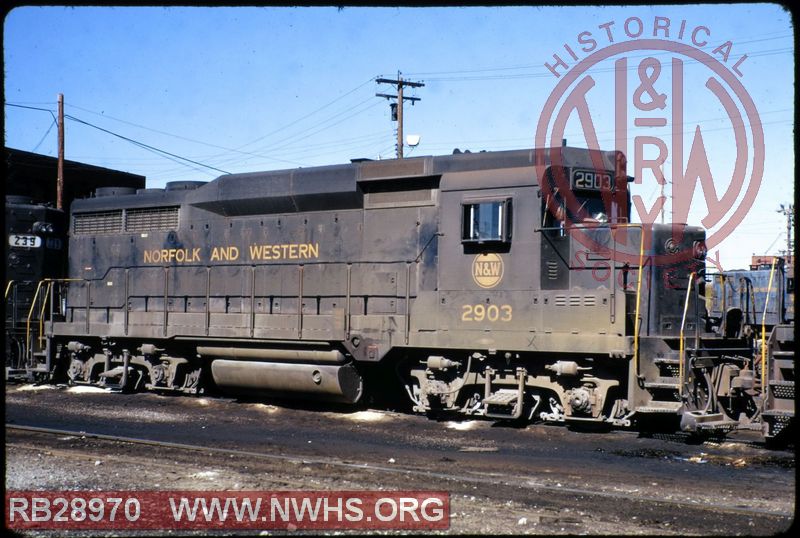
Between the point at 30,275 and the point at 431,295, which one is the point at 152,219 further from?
the point at 431,295

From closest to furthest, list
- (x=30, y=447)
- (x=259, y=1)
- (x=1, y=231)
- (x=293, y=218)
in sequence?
(x=259, y=1) < (x=1, y=231) < (x=30, y=447) < (x=293, y=218)

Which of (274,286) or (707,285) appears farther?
(274,286)

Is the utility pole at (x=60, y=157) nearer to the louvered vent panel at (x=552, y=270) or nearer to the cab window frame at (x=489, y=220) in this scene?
A: the cab window frame at (x=489, y=220)

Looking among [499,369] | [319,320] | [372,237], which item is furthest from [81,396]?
[499,369]

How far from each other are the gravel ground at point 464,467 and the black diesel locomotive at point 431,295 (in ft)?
2.50

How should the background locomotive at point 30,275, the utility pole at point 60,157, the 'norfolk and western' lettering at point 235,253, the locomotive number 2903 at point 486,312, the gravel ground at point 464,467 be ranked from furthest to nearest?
the utility pole at point 60,157 → the background locomotive at point 30,275 → the 'norfolk and western' lettering at point 235,253 → the locomotive number 2903 at point 486,312 → the gravel ground at point 464,467

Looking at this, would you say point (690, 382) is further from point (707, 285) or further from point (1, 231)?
point (1, 231)

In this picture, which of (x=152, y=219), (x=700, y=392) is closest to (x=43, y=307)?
(x=152, y=219)

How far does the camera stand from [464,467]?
907cm

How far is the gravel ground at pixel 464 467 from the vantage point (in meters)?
6.91

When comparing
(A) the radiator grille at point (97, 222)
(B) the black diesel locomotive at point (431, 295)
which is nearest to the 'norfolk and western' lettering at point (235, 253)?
(B) the black diesel locomotive at point (431, 295)

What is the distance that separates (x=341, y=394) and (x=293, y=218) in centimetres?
320

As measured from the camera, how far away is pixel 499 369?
12203 mm

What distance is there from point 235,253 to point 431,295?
167 inches
